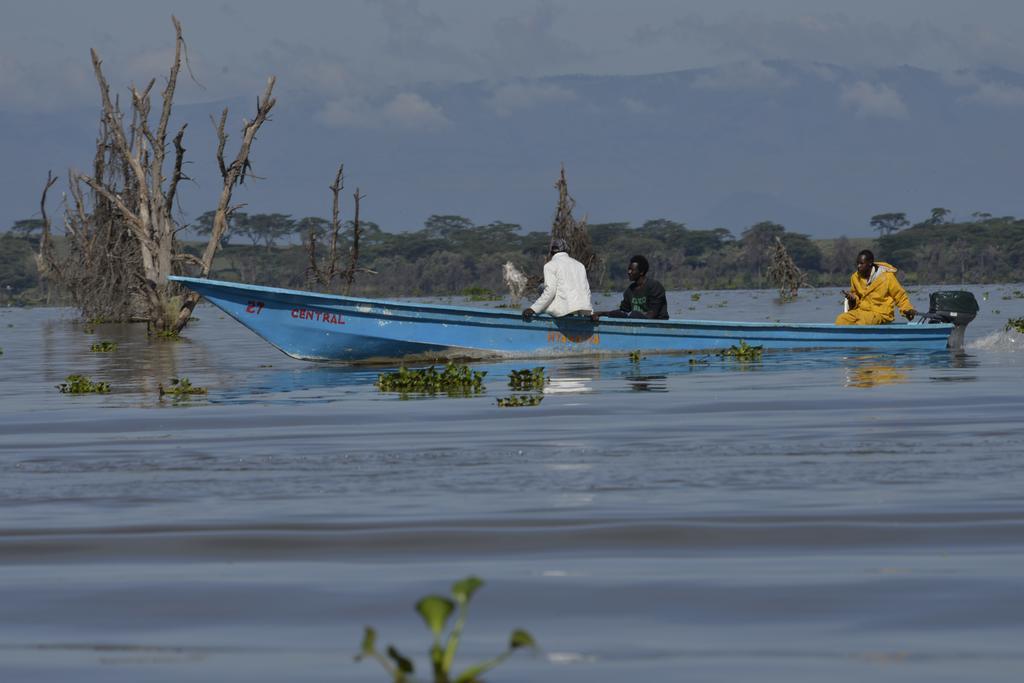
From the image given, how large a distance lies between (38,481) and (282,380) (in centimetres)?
976

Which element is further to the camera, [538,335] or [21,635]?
[538,335]

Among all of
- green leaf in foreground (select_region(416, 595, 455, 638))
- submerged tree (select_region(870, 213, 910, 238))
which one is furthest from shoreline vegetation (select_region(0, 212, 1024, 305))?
green leaf in foreground (select_region(416, 595, 455, 638))

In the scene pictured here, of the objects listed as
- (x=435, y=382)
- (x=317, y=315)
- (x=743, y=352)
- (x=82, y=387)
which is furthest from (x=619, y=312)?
(x=82, y=387)

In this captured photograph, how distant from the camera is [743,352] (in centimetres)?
2042

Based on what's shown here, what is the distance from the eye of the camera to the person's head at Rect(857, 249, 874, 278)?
20.8 meters

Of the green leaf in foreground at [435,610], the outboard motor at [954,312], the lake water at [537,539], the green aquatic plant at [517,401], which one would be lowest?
the lake water at [537,539]

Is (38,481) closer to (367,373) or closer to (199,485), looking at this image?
(199,485)

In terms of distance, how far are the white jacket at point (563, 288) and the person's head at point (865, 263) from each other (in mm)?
3688

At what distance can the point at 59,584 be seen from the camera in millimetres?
5910

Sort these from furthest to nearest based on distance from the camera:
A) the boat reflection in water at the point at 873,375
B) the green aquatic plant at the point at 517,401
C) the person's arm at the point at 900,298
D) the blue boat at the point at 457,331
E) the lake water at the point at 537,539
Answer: the person's arm at the point at 900,298, the blue boat at the point at 457,331, the boat reflection in water at the point at 873,375, the green aquatic plant at the point at 517,401, the lake water at the point at 537,539

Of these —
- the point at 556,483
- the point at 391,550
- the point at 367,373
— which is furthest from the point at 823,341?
the point at 391,550

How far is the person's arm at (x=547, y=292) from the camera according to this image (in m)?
19.9

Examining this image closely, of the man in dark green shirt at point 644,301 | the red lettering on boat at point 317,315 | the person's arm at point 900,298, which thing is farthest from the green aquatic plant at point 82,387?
the person's arm at point 900,298

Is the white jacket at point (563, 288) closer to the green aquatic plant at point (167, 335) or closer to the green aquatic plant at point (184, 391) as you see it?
the green aquatic plant at point (184, 391)
